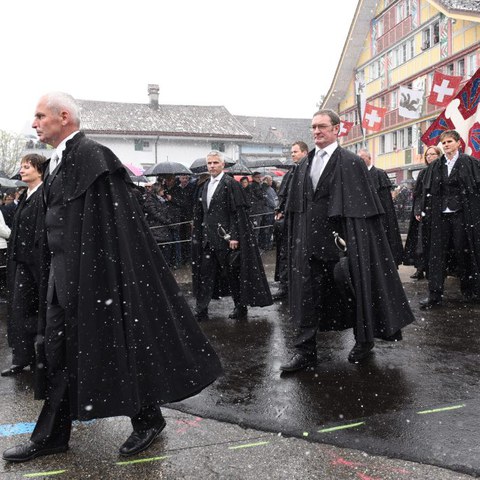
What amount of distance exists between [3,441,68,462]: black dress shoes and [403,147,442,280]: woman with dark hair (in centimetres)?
551

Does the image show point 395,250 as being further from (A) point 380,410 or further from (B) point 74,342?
(B) point 74,342

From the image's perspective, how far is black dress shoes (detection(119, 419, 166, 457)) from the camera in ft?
11.0

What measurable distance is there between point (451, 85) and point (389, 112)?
22367 millimetres

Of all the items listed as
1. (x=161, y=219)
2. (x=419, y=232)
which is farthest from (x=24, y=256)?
(x=161, y=219)

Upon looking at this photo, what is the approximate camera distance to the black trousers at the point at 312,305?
16.2 ft

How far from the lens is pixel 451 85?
1659 centimetres

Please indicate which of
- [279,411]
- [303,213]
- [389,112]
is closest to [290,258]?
[303,213]

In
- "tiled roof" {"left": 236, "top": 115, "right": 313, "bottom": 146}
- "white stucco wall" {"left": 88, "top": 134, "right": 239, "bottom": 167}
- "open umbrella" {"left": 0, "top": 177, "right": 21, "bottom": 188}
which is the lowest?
"open umbrella" {"left": 0, "top": 177, "right": 21, "bottom": 188}

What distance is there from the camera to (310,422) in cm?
375

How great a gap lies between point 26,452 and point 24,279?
201 cm

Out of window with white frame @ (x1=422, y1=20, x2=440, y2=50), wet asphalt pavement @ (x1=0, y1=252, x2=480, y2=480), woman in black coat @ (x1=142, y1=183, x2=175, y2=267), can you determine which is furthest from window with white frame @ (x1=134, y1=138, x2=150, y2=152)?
wet asphalt pavement @ (x1=0, y1=252, x2=480, y2=480)

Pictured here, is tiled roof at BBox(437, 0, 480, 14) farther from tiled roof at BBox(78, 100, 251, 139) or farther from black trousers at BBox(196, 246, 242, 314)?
black trousers at BBox(196, 246, 242, 314)

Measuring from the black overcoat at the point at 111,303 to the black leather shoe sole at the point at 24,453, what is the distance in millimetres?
323

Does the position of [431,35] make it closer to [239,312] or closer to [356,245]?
[239,312]
